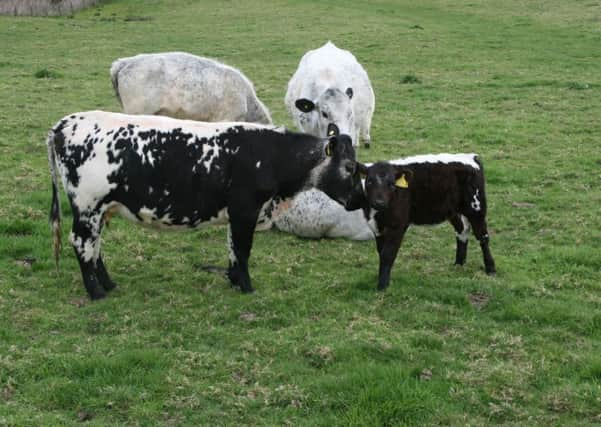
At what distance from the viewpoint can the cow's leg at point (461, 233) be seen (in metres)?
8.65

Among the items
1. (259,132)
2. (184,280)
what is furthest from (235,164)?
(184,280)

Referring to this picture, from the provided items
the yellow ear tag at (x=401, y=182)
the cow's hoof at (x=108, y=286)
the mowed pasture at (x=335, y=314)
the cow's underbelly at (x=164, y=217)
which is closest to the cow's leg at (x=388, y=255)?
the mowed pasture at (x=335, y=314)

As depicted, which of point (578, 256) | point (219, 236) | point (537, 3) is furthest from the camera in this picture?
point (537, 3)

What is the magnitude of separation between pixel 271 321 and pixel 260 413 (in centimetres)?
175

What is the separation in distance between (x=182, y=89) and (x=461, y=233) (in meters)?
5.61

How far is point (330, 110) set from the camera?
10.9 metres

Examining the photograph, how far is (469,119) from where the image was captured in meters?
16.7

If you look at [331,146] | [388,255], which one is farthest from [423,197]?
[331,146]

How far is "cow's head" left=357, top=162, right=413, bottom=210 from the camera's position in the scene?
7.66m

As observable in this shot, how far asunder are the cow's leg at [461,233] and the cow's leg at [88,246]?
13.2 ft

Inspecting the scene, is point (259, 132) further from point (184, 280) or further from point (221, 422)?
point (221, 422)

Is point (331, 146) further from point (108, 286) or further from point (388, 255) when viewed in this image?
point (108, 286)

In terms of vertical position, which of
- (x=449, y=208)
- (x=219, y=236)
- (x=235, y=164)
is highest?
(x=235, y=164)

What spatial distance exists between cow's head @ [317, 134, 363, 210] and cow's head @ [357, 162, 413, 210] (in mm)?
124
